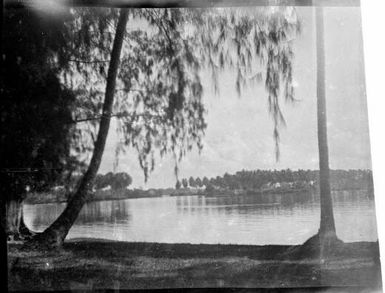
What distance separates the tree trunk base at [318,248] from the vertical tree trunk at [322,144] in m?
0.02

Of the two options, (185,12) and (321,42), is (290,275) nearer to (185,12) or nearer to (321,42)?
(321,42)

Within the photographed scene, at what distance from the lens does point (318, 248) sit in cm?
258

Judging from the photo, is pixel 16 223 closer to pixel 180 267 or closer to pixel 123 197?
pixel 123 197

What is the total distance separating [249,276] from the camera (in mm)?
2553

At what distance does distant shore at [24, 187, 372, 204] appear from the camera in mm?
2600

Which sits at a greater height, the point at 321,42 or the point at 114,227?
the point at 321,42

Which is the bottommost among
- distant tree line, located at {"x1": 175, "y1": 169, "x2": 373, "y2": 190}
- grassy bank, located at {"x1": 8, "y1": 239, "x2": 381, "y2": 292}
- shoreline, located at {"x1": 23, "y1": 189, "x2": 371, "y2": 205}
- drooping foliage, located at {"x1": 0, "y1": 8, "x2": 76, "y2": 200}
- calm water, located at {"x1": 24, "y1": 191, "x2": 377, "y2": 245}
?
grassy bank, located at {"x1": 8, "y1": 239, "x2": 381, "y2": 292}

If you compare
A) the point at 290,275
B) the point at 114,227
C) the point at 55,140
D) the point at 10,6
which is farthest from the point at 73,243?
the point at 10,6

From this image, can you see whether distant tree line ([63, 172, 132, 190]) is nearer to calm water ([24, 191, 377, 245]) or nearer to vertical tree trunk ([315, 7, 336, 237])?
calm water ([24, 191, 377, 245])

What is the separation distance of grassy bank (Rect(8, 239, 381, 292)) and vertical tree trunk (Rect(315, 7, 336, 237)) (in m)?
0.15

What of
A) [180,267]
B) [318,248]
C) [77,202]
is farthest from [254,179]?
[77,202]

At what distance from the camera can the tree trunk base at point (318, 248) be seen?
→ 101 inches

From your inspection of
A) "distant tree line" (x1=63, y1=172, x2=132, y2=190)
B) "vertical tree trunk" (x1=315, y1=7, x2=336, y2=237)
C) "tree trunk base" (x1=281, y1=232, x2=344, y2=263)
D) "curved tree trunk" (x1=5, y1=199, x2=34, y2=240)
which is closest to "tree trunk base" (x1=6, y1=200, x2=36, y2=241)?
"curved tree trunk" (x1=5, y1=199, x2=34, y2=240)

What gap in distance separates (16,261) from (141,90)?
1.14 metres
